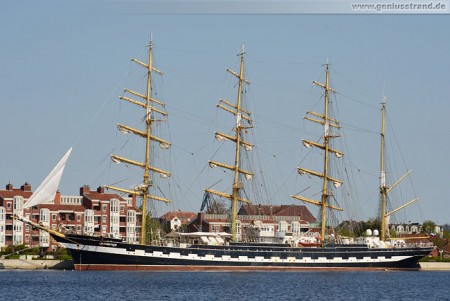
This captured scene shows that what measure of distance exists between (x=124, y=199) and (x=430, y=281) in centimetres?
6195

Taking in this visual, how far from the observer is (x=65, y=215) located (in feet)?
496

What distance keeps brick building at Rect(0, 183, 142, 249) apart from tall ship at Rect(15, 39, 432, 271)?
102 ft

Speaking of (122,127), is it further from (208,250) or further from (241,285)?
(241,285)

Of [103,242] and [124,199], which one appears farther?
[124,199]

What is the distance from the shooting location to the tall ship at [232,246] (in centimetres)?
11081

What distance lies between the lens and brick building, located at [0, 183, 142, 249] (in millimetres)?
149500

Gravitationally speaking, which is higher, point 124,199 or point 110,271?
point 124,199

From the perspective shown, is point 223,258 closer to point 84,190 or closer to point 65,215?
point 65,215

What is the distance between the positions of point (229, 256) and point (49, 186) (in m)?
20.3

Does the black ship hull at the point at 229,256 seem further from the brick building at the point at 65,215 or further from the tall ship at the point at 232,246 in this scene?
the brick building at the point at 65,215

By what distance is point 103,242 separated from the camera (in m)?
110

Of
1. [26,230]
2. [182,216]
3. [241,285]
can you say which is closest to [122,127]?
[241,285]

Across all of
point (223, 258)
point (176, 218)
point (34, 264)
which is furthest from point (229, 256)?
point (176, 218)

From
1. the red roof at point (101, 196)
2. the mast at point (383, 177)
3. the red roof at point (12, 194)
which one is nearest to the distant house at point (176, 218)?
the red roof at point (101, 196)
